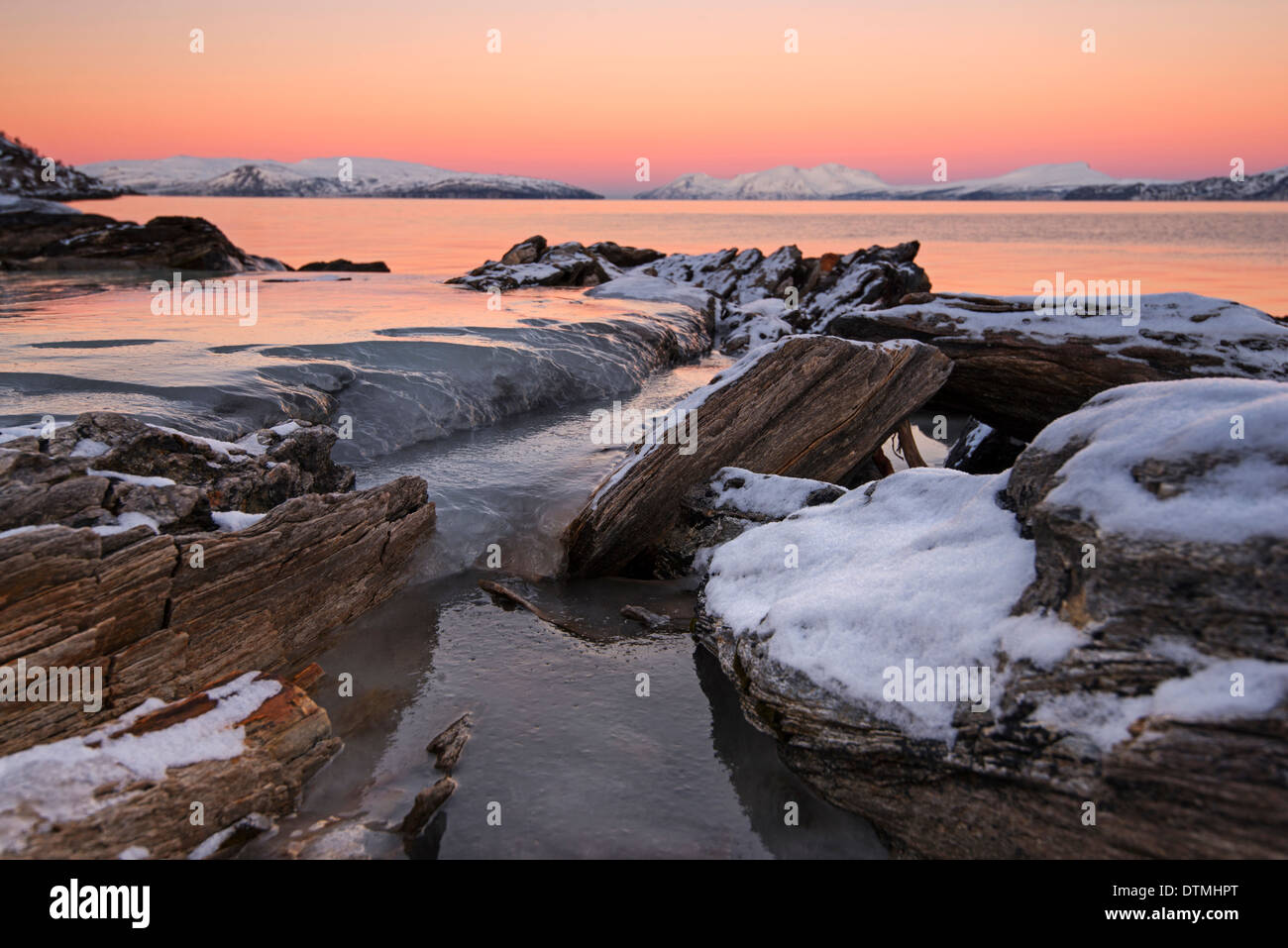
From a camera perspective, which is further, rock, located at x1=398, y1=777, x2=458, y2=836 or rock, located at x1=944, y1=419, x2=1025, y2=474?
Result: rock, located at x1=944, y1=419, x2=1025, y2=474

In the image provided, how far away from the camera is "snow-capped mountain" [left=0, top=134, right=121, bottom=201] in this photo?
57219 mm

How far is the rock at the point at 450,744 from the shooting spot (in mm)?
5125

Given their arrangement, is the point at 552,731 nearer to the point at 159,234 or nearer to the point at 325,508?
the point at 325,508

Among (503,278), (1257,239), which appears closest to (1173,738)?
(503,278)

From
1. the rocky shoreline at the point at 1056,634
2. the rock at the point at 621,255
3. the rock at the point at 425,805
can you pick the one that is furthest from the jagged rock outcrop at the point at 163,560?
the rock at the point at 621,255

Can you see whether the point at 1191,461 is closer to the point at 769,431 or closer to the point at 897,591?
the point at 897,591

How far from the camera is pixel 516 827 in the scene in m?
4.61

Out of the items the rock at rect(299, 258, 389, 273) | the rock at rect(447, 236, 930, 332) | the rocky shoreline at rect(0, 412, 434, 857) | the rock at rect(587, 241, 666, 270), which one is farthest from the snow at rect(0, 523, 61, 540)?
the rock at rect(587, 241, 666, 270)

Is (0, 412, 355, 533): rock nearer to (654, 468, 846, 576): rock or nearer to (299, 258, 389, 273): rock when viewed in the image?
(654, 468, 846, 576): rock

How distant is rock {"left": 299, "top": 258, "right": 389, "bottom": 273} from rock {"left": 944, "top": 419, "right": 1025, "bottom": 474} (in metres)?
26.8

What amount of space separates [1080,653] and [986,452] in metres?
8.30

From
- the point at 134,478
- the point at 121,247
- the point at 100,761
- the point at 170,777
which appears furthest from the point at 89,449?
the point at 121,247

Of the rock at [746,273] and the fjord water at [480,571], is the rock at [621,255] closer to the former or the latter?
the rock at [746,273]

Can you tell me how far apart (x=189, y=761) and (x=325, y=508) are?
2607mm
